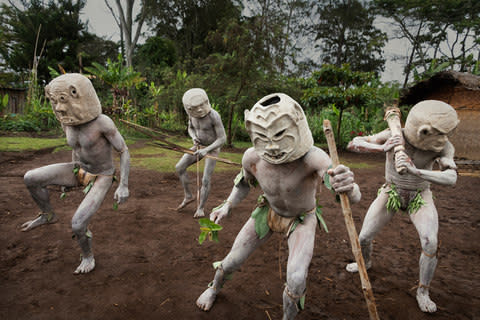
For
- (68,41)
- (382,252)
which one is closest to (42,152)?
(382,252)

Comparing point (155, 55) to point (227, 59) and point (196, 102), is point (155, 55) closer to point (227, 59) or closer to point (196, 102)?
point (227, 59)

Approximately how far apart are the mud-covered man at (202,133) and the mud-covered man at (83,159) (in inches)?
53.2

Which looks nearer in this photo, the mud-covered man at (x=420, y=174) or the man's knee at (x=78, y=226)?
the mud-covered man at (x=420, y=174)

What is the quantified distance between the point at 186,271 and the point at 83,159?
153 cm

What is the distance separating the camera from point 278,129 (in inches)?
68.2

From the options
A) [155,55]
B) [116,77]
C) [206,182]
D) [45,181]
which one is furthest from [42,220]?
[155,55]

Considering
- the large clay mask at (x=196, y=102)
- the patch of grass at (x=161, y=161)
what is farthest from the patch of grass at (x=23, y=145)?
the large clay mask at (x=196, y=102)

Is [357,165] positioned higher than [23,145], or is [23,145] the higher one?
[357,165]

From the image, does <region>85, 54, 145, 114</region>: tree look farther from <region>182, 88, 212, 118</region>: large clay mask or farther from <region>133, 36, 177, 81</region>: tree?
<region>133, 36, 177, 81</region>: tree

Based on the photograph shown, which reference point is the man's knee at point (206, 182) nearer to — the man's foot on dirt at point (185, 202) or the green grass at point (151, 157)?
the man's foot on dirt at point (185, 202)

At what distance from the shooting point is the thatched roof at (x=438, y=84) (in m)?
6.75

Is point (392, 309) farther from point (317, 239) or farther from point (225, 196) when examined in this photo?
point (225, 196)

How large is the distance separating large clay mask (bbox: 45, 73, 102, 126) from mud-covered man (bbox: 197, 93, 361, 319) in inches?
63.3

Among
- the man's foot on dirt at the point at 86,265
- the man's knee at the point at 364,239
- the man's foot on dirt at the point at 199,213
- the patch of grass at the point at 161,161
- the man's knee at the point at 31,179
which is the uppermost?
the man's knee at the point at 31,179
